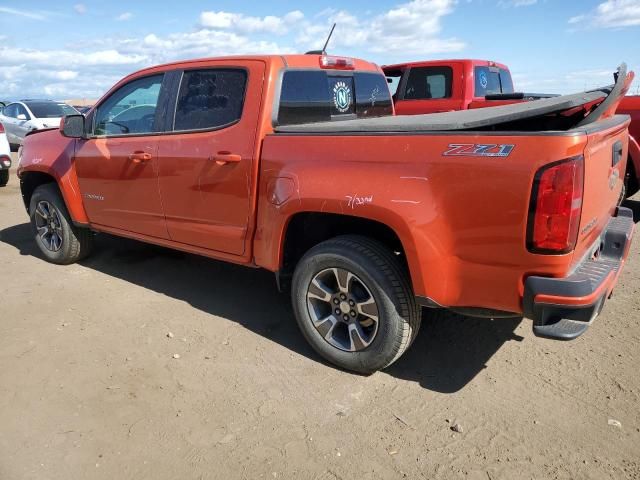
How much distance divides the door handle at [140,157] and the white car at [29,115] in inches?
447

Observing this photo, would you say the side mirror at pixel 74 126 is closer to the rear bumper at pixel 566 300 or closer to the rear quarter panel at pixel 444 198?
the rear quarter panel at pixel 444 198

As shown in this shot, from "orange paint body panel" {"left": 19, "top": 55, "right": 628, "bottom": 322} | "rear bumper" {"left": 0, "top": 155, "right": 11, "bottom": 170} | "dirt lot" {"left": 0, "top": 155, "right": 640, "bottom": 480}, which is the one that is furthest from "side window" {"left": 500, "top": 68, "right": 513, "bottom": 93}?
"rear bumper" {"left": 0, "top": 155, "right": 11, "bottom": 170}

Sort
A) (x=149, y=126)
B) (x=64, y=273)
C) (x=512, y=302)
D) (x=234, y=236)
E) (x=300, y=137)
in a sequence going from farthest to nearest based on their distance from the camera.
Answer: (x=64, y=273)
(x=149, y=126)
(x=234, y=236)
(x=300, y=137)
(x=512, y=302)

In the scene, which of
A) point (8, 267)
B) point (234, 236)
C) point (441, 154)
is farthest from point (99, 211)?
point (441, 154)

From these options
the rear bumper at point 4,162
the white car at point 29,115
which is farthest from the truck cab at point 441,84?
the white car at point 29,115

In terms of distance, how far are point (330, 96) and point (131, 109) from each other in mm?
1666

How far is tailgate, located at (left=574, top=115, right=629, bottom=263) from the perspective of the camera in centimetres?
242

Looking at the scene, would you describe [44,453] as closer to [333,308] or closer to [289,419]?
[289,419]

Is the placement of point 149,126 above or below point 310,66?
below

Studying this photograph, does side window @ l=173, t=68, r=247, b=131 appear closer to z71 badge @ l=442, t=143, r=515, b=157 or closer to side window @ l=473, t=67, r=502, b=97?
z71 badge @ l=442, t=143, r=515, b=157

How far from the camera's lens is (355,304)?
3057 mm

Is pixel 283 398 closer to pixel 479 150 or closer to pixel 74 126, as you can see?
pixel 479 150

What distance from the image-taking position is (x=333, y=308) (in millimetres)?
3184

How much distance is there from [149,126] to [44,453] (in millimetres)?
2429
